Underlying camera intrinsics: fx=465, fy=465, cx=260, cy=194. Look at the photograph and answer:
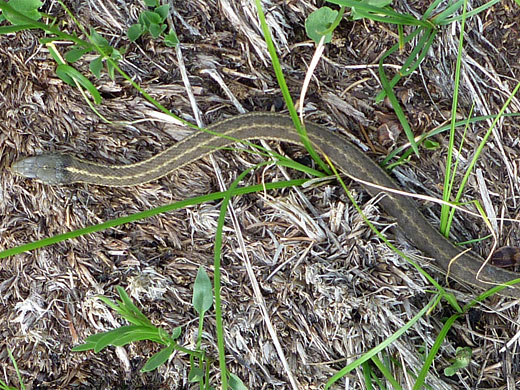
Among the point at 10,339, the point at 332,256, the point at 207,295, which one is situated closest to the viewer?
the point at 207,295

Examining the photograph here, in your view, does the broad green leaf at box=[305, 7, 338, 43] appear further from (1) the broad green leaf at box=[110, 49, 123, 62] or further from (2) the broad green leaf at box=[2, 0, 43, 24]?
(2) the broad green leaf at box=[2, 0, 43, 24]

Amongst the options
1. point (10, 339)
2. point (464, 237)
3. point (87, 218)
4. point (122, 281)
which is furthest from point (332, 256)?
point (10, 339)

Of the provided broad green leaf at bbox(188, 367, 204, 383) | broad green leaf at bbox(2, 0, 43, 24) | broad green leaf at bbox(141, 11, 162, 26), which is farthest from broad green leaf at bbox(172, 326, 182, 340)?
broad green leaf at bbox(2, 0, 43, 24)

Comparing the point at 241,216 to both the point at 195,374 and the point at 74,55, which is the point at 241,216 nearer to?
the point at 195,374

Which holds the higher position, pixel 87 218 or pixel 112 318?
pixel 87 218

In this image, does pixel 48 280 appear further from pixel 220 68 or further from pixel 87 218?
pixel 220 68

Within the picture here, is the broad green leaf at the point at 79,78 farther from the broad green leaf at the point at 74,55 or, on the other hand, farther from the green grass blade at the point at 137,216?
the green grass blade at the point at 137,216
